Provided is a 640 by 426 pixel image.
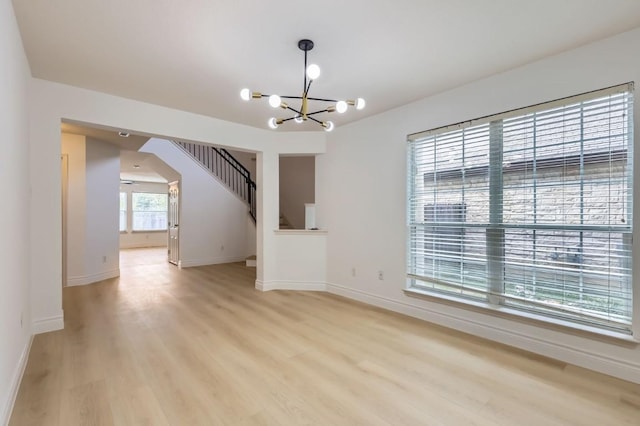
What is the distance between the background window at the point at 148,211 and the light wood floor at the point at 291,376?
332 inches

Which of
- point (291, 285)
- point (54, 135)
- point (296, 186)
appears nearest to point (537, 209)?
point (291, 285)

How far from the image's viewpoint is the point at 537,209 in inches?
111

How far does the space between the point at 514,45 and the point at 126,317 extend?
191 inches

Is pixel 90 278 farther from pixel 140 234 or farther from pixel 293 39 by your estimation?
pixel 140 234

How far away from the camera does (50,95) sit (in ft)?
10.6

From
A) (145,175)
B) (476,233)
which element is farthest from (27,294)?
(145,175)

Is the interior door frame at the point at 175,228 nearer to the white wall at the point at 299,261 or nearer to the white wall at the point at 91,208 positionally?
the white wall at the point at 91,208

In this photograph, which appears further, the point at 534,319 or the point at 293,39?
the point at 534,319

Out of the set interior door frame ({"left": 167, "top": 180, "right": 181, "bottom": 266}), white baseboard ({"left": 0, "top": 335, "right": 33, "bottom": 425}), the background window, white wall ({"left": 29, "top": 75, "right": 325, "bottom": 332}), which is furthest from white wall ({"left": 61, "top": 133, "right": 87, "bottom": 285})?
the background window

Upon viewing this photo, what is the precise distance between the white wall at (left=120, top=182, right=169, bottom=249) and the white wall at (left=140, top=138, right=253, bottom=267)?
5.13 m

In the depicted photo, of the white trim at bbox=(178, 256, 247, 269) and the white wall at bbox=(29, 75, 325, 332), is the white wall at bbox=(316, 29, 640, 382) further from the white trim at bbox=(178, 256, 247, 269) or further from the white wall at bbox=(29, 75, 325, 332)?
the white trim at bbox=(178, 256, 247, 269)

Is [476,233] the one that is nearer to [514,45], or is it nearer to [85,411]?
[514,45]

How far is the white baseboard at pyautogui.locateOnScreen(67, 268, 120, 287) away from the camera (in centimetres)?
518

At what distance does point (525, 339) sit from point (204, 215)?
6.62m
